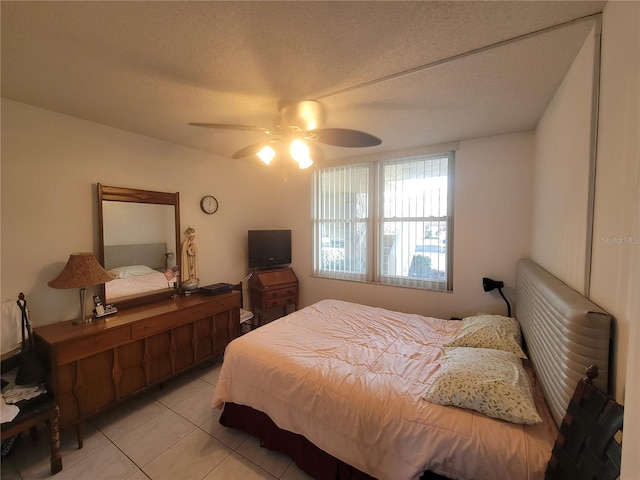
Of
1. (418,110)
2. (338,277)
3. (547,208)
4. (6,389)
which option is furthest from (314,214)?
(6,389)

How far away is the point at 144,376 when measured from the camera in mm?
2225

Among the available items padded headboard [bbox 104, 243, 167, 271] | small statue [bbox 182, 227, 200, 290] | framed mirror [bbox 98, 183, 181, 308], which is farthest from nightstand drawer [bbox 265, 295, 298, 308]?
padded headboard [bbox 104, 243, 167, 271]

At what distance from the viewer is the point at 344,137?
178 cm

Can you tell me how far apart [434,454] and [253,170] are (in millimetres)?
3697

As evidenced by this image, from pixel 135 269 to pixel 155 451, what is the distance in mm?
1579

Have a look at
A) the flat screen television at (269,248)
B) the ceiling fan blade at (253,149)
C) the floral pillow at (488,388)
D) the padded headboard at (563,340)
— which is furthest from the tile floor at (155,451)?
the ceiling fan blade at (253,149)

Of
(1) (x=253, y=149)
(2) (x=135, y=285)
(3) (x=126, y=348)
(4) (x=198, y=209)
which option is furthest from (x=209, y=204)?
(3) (x=126, y=348)

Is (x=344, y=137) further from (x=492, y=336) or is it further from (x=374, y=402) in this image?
(x=492, y=336)

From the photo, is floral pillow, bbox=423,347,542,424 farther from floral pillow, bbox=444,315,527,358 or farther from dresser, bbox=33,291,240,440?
dresser, bbox=33,291,240,440

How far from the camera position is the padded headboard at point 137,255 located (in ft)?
7.87

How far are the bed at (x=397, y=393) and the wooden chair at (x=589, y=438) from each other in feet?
0.38

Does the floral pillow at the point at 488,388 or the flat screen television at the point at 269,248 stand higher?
the flat screen television at the point at 269,248

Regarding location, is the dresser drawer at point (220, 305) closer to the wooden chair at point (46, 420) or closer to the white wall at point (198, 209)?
the white wall at point (198, 209)

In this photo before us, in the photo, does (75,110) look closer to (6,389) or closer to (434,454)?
(6,389)
